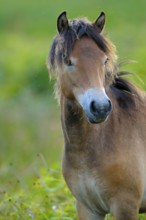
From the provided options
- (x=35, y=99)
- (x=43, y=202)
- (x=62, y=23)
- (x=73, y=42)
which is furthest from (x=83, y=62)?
(x=35, y=99)

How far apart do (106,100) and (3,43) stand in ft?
64.8

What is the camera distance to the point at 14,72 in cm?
2086

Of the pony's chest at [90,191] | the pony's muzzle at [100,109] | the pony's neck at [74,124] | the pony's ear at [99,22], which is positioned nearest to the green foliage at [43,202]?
the pony's chest at [90,191]

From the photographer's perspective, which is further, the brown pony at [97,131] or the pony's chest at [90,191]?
the pony's chest at [90,191]

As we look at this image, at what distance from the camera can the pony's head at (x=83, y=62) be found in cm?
756

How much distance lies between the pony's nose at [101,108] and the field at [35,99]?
47.1 inches

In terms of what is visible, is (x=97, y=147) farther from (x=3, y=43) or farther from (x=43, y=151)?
(x=3, y=43)

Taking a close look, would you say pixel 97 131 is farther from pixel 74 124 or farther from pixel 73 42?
pixel 73 42

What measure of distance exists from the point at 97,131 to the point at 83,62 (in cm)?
70

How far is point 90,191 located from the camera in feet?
26.4

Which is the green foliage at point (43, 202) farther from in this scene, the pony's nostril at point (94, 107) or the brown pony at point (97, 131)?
the pony's nostril at point (94, 107)

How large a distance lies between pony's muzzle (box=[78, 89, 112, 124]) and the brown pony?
7 centimetres

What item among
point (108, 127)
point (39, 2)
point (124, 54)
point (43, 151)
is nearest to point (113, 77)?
point (108, 127)

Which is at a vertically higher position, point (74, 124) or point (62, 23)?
point (62, 23)
